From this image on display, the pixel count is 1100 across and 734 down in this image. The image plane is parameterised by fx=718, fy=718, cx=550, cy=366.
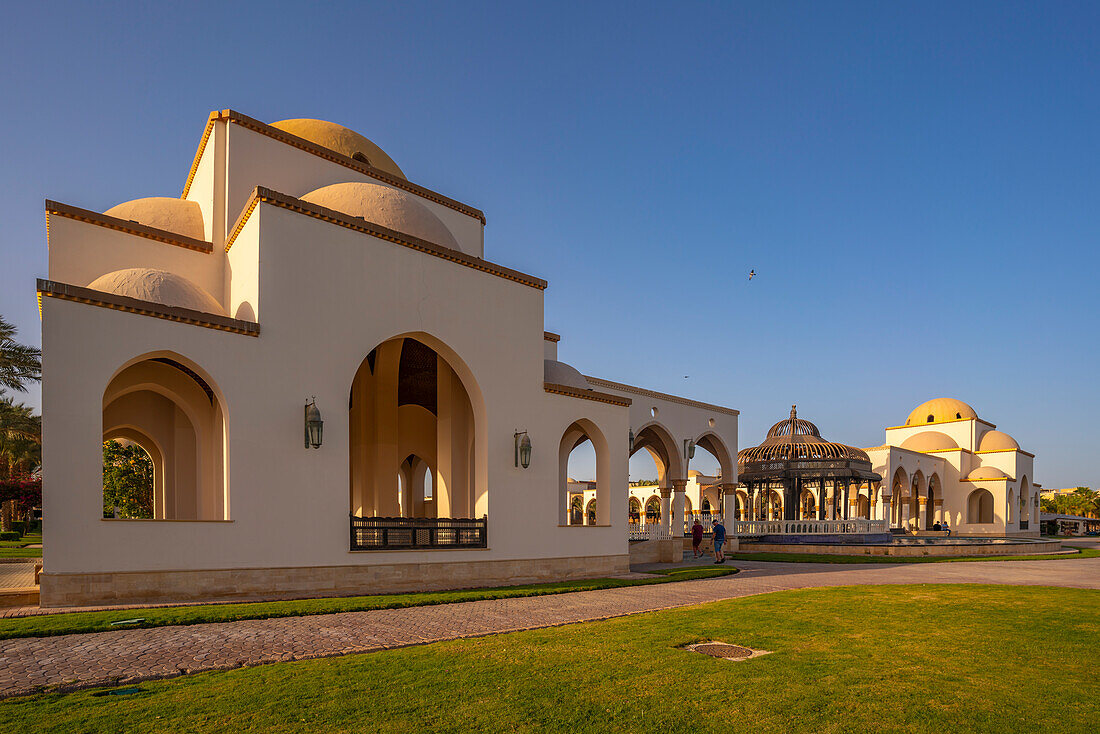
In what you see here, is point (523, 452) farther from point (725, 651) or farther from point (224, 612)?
point (725, 651)

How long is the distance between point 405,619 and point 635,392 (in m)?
18.3

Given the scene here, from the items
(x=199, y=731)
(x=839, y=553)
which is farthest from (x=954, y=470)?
(x=199, y=731)

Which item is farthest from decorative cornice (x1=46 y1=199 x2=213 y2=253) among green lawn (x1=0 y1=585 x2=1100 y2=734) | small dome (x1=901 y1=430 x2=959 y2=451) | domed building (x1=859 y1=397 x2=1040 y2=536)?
small dome (x1=901 y1=430 x2=959 y2=451)

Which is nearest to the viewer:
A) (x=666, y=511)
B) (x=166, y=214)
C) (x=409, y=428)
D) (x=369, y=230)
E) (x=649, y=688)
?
(x=649, y=688)

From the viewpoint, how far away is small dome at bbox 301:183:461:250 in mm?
15852

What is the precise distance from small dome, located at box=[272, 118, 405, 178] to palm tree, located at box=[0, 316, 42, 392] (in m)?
15.7

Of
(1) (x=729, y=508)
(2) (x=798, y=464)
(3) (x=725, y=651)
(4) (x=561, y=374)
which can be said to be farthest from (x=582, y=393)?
(2) (x=798, y=464)

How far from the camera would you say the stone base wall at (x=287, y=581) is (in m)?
11.0

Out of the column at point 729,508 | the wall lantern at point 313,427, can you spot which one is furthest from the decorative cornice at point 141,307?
the column at point 729,508

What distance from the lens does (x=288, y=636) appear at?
8.48 metres

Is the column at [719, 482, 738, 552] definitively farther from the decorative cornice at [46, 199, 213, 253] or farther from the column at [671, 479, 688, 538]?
the decorative cornice at [46, 199, 213, 253]

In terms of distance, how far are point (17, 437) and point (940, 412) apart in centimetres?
6343

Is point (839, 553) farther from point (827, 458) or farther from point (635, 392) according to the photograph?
point (635, 392)

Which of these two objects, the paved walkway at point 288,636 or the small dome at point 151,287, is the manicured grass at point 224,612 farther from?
the small dome at point 151,287
